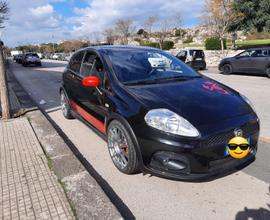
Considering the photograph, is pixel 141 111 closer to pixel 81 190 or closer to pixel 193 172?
pixel 193 172

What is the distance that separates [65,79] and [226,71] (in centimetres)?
1130

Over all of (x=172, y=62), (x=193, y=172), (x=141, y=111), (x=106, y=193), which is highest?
(x=172, y=62)

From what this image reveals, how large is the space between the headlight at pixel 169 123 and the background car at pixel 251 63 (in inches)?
449

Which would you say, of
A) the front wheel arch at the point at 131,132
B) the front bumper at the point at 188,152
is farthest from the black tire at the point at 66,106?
the front bumper at the point at 188,152

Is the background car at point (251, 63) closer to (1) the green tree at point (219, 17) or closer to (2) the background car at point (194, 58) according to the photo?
(2) the background car at point (194, 58)

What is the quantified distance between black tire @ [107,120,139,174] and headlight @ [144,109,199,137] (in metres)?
0.39

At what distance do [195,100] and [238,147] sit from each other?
0.71m

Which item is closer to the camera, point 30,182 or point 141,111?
point 141,111

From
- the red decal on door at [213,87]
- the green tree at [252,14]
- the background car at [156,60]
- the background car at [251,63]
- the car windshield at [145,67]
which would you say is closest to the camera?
the red decal on door at [213,87]

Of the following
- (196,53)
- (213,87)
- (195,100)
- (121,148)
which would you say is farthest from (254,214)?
(196,53)

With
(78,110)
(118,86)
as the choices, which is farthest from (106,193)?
(78,110)

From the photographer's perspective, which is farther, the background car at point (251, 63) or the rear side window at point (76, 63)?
the background car at point (251, 63)

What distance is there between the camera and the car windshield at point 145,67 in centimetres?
334

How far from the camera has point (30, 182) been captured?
9.05 feet
